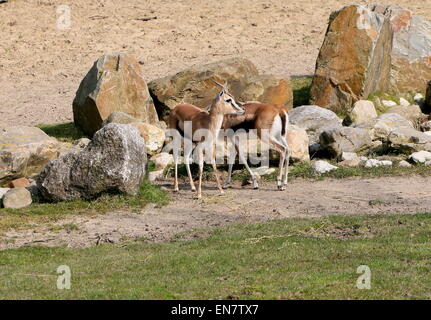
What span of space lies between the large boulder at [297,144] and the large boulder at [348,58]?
143 inches

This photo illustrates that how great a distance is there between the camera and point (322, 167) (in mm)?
14281

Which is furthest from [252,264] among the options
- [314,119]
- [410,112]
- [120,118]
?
[410,112]

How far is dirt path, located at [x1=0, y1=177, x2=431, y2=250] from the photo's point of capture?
10891 millimetres

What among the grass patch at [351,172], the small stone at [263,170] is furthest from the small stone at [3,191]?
the small stone at [263,170]

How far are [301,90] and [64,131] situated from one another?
5.68 m

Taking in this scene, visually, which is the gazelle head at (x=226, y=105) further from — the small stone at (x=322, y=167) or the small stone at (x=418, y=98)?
the small stone at (x=418, y=98)

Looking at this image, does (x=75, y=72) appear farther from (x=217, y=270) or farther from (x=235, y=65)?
(x=217, y=270)

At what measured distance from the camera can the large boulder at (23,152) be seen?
13.9 metres

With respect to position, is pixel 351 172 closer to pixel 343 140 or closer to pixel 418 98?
pixel 343 140

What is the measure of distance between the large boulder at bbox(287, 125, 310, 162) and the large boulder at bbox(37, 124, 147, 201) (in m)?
3.21

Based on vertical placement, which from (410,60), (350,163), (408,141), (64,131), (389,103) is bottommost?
(64,131)

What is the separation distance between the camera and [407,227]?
1026 cm

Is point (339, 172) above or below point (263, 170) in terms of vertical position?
above

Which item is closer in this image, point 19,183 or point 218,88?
point 19,183
